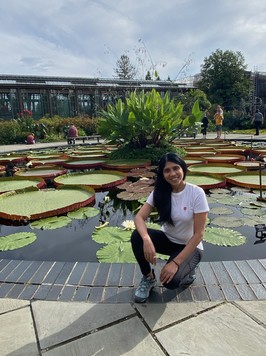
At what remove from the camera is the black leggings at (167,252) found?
5.59 feet

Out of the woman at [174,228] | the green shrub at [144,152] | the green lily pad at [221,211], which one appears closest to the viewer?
the woman at [174,228]

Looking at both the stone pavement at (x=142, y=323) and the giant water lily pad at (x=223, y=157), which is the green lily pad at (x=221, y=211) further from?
the giant water lily pad at (x=223, y=157)

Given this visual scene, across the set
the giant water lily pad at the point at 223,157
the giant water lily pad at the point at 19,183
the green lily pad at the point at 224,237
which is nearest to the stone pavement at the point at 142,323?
the green lily pad at the point at 224,237

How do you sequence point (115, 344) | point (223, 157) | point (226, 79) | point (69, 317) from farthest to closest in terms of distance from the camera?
point (226, 79) < point (223, 157) < point (69, 317) < point (115, 344)

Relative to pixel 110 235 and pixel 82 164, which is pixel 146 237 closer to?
pixel 110 235

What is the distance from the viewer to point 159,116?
6527mm

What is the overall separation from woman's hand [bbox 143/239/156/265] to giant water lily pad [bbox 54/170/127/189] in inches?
111

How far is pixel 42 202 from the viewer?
381 cm

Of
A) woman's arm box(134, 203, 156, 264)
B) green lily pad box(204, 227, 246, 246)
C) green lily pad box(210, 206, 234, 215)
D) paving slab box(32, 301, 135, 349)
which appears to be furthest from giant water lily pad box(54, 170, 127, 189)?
paving slab box(32, 301, 135, 349)

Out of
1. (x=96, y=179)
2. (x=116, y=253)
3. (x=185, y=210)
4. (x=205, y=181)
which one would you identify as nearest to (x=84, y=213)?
(x=116, y=253)

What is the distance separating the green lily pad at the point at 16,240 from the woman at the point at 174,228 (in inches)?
54.4

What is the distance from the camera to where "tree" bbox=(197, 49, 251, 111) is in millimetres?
30750

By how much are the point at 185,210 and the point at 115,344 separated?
88 centimetres

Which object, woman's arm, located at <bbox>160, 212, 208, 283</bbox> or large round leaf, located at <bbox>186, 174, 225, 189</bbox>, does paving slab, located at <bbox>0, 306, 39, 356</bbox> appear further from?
large round leaf, located at <bbox>186, 174, 225, 189</bbox>
